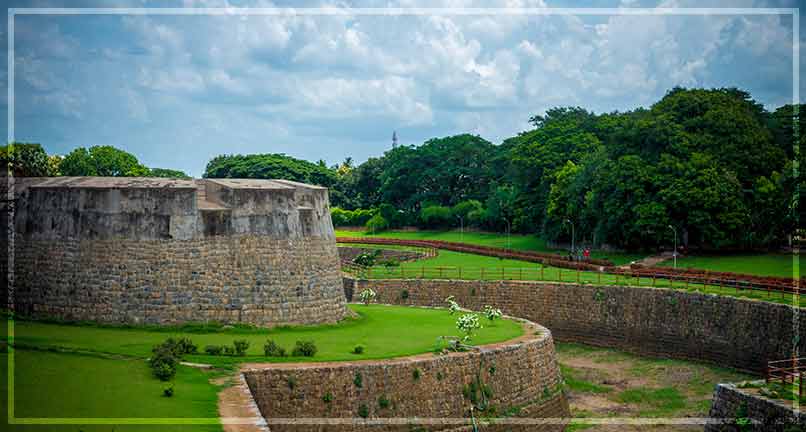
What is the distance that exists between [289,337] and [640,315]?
20041mm

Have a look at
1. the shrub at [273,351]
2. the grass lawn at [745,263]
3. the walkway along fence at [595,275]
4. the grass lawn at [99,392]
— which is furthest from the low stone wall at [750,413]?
the grass lawn at [745,263]

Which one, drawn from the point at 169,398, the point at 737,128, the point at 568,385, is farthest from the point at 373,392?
the point at 737,128

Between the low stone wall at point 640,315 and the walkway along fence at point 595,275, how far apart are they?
1.28 metres

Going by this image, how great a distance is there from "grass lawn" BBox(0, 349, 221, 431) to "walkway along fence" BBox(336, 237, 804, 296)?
25.3 meters

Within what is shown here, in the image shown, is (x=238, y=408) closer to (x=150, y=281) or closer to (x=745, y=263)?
(x=150, y=281)

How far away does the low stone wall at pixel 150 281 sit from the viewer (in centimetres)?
2698

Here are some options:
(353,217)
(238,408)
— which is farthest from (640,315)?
(353,217)

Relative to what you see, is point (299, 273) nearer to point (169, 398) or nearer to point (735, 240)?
point (169, 398)

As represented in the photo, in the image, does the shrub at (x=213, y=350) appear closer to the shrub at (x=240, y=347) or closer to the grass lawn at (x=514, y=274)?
the shrub at (x=240, y=347)

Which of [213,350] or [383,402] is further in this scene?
[213,350]

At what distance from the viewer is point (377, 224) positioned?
90.7m

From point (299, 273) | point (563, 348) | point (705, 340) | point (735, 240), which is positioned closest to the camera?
point (299, 273)

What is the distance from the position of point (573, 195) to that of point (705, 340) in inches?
1017

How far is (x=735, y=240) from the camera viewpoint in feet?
168
